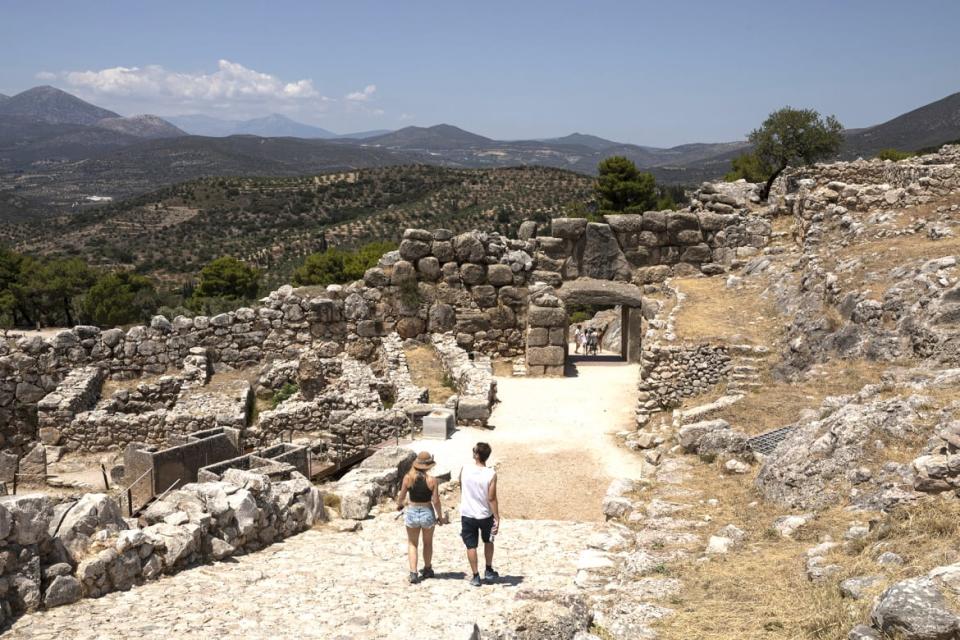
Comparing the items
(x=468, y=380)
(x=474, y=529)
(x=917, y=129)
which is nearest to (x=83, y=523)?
(x=474, y=529)

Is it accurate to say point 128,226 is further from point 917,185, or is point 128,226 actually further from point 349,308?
point 917,185

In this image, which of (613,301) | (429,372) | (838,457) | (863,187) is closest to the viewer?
(838,457)

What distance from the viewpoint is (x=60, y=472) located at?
1334 centimetres

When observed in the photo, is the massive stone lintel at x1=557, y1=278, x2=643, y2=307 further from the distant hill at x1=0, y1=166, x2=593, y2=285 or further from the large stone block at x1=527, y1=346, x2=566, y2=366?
the distant hill at x1=0, y1=166, x2=593, y2=285

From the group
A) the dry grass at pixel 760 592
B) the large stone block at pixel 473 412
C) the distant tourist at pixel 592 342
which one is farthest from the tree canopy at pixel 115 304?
the dry grass at pixel 760 592

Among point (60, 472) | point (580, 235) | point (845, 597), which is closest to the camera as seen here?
point (845, 597)

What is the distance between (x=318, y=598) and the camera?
608 cm

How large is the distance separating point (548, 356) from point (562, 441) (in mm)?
5088

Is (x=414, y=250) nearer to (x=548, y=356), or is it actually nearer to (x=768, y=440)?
(x=548, y=356)

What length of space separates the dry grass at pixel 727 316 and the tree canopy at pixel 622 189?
2352 cm

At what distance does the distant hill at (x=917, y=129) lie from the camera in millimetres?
93438

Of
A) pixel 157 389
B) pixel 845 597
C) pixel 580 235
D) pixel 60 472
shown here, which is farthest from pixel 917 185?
pixel 60 472

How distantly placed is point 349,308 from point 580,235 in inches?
257

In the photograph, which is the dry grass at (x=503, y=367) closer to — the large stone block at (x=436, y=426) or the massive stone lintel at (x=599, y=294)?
the massive stone lintel at (x=599, y=294)
